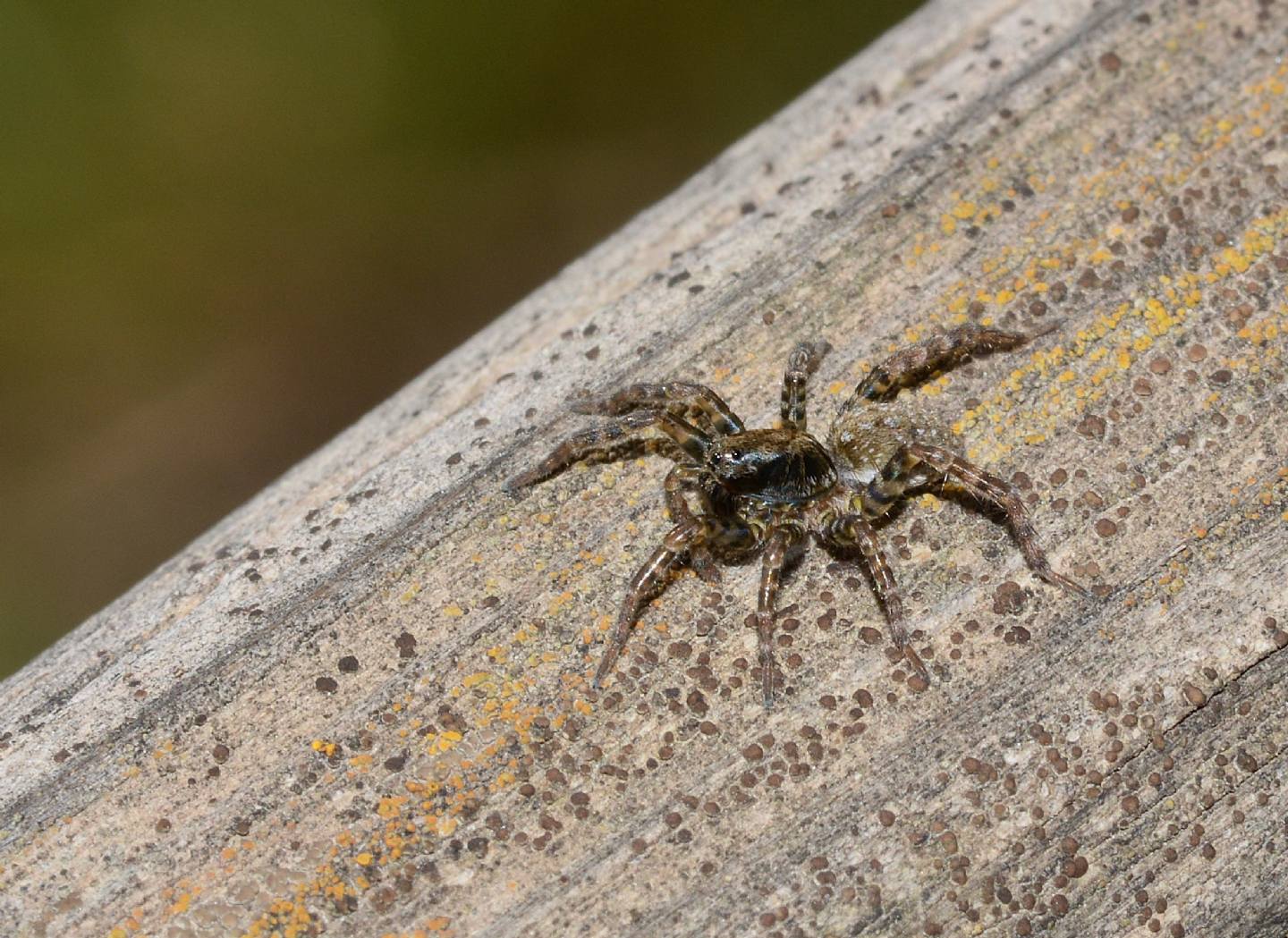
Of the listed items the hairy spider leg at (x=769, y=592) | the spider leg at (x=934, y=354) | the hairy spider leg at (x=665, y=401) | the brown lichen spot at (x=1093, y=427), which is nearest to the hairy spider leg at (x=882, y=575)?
the hairy spider leg at (x=769, y=592)

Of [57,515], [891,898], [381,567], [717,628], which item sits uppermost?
[57,515]

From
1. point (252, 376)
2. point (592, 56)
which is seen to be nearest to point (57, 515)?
point (252, 376)

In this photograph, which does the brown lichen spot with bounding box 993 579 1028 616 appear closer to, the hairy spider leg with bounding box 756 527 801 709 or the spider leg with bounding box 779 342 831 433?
the hairy spider leg with bounding box 756 527 801 709

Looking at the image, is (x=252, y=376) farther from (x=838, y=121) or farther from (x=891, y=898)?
(x=891, y=898)

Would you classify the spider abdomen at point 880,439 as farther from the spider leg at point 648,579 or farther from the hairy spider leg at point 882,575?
the spider leg at point 648,579

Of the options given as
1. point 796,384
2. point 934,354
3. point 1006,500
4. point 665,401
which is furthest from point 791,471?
point 1006,500

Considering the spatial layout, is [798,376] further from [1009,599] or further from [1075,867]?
[1075,867]

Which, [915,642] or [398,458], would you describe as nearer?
[915,642]
